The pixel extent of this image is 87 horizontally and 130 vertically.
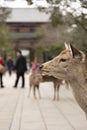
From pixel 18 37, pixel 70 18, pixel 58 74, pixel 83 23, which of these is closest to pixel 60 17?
pixel 70 18

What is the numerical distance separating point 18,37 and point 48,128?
310 ft

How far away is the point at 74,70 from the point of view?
28.6 ft

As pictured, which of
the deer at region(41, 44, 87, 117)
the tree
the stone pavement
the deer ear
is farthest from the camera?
the tree

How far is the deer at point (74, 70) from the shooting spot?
334 inches

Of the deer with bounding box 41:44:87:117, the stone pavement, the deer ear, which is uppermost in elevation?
the deer ear

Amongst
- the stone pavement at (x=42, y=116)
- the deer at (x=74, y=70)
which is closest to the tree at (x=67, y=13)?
the stone pavement at (x=42, y=116)

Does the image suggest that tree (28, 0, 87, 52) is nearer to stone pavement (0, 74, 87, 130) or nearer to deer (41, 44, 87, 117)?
stone pavement (0, 74, 87, 130)

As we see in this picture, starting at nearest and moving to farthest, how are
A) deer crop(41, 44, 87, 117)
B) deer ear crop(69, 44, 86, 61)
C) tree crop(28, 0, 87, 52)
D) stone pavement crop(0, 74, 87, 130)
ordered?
deer ear crop(69, 44, 86, 61), deer crop(41, 44, 87, 117), stone pavement crop(0, 74, 87, 130), tree crop(28, 0, 87, 52)

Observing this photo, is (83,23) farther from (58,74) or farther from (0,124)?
(58,74)

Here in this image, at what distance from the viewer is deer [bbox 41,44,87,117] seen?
334 inches

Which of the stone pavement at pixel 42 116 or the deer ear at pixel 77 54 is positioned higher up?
the deer ear at pixel 77 54

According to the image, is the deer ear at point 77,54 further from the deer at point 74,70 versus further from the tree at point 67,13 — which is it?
the tree at point 67,13

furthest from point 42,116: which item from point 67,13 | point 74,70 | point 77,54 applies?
point 67,13

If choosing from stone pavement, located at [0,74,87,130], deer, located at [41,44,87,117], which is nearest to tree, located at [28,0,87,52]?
stone pavement, located at [0,74,87,130]
